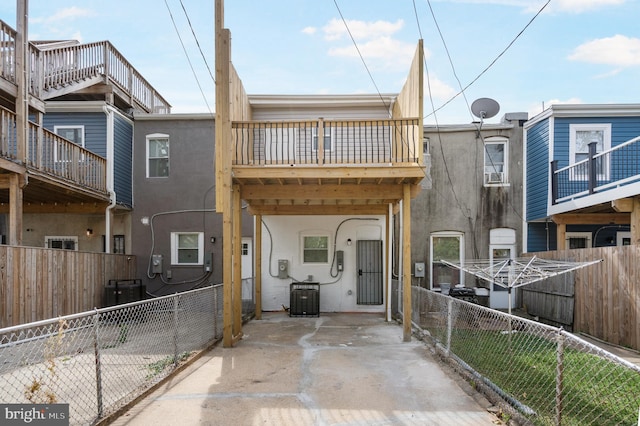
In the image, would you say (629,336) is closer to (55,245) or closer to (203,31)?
(203,31)

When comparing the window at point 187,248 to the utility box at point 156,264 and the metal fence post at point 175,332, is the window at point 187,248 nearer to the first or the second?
the utility box at point 156,264

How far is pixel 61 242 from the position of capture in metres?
14.2

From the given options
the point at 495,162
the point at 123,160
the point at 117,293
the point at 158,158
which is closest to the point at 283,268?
the point at 117,293

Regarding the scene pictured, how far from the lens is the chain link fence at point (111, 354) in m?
4.42

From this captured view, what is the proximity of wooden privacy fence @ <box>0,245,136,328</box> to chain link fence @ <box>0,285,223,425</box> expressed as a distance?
185cm

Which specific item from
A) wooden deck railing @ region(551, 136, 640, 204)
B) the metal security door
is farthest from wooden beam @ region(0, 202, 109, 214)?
wooden deck railing @ region(551, 136, 640, 204)

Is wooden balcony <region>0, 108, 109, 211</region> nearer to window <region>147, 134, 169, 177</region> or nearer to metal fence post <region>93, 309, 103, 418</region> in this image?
window <region>147, 134, 169, 177</region>

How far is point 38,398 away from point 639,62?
13022 millimetres

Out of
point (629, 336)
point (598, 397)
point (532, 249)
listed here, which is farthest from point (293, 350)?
point (532, 249)

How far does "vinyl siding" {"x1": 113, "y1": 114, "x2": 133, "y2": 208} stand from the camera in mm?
13414

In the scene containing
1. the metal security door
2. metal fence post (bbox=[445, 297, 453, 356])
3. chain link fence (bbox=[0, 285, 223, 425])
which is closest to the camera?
chain link fence (bbox=[0, 285, 223, 425])

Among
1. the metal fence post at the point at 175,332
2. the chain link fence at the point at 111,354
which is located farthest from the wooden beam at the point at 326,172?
the metal fence post at the point at 175,332

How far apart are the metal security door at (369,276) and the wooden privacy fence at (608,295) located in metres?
4.56

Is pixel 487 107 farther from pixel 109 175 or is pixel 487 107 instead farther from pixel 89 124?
pixel 89 124
